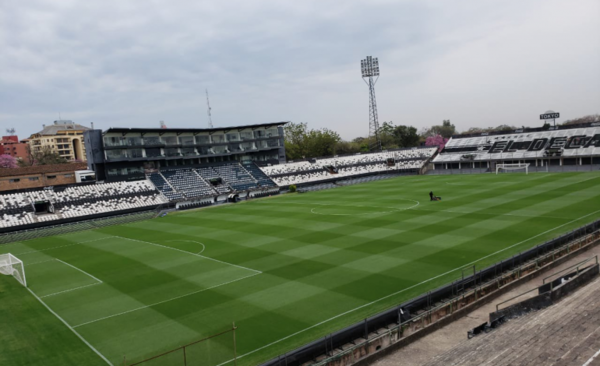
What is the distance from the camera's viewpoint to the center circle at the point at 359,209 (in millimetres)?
42250

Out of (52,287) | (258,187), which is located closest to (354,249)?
(52,287)

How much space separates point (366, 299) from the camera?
775 inches

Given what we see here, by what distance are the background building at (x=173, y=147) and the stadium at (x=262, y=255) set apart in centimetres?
36

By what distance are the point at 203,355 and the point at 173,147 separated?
6126 centimetres

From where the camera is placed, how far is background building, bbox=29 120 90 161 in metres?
144

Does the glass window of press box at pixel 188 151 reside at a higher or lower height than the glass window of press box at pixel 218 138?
lower

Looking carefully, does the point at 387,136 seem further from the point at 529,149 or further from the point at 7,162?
the point at 7,162

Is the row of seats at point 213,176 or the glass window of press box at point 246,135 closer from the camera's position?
the row of seats at point 213,176

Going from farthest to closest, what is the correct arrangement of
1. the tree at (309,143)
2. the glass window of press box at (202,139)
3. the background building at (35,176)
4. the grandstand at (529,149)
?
the tree at (309,143), the glass window of press box at (202,139), the grandstand at (529,149), the background building at (35,176)

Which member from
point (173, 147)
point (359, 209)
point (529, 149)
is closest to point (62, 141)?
point (173, 147)

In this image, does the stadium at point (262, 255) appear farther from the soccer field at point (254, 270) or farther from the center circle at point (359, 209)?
the center circle at point (359, 209)

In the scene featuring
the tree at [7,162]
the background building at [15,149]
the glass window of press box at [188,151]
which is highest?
the background building at [15,149]

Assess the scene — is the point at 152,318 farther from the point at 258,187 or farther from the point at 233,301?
the point at 258,187

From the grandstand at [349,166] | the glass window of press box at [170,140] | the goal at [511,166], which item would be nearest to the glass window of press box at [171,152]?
the glass window of press box at [170,140]
